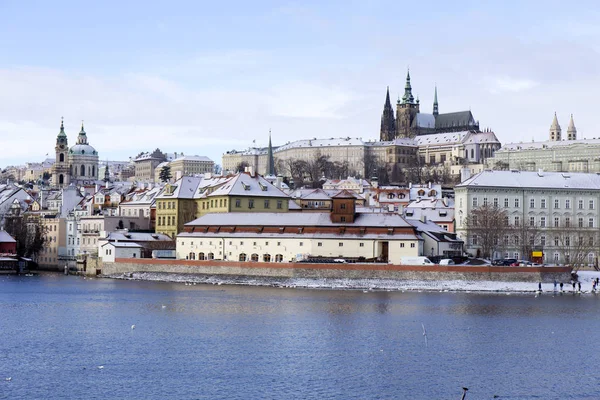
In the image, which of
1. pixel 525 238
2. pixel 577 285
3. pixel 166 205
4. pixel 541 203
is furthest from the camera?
pixel 166 205

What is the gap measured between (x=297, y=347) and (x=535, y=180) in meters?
55.0

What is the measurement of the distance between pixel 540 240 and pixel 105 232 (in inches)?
1461

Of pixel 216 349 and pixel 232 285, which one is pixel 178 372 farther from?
pixel 232 285

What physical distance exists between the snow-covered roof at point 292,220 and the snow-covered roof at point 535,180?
1654cm

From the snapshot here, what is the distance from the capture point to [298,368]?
36.0 meters

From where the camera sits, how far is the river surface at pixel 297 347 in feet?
108

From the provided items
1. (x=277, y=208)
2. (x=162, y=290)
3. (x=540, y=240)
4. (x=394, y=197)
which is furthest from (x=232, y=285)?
(x=394, y=197)

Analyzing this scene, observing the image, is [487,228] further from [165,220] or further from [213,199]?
[165,220]

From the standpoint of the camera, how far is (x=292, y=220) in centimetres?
7838

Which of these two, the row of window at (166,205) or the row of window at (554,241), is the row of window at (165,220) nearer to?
the row of window at (166,205)

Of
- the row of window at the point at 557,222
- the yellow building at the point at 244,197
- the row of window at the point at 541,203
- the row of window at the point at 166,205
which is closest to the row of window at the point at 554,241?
the row of window at the point at 557,222

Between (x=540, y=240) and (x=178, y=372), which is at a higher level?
(x=540, y=240)

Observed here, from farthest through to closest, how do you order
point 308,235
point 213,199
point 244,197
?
point 213,199 < point 244,197 < point 308,235

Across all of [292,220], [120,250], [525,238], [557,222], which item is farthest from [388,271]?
[557,222]
